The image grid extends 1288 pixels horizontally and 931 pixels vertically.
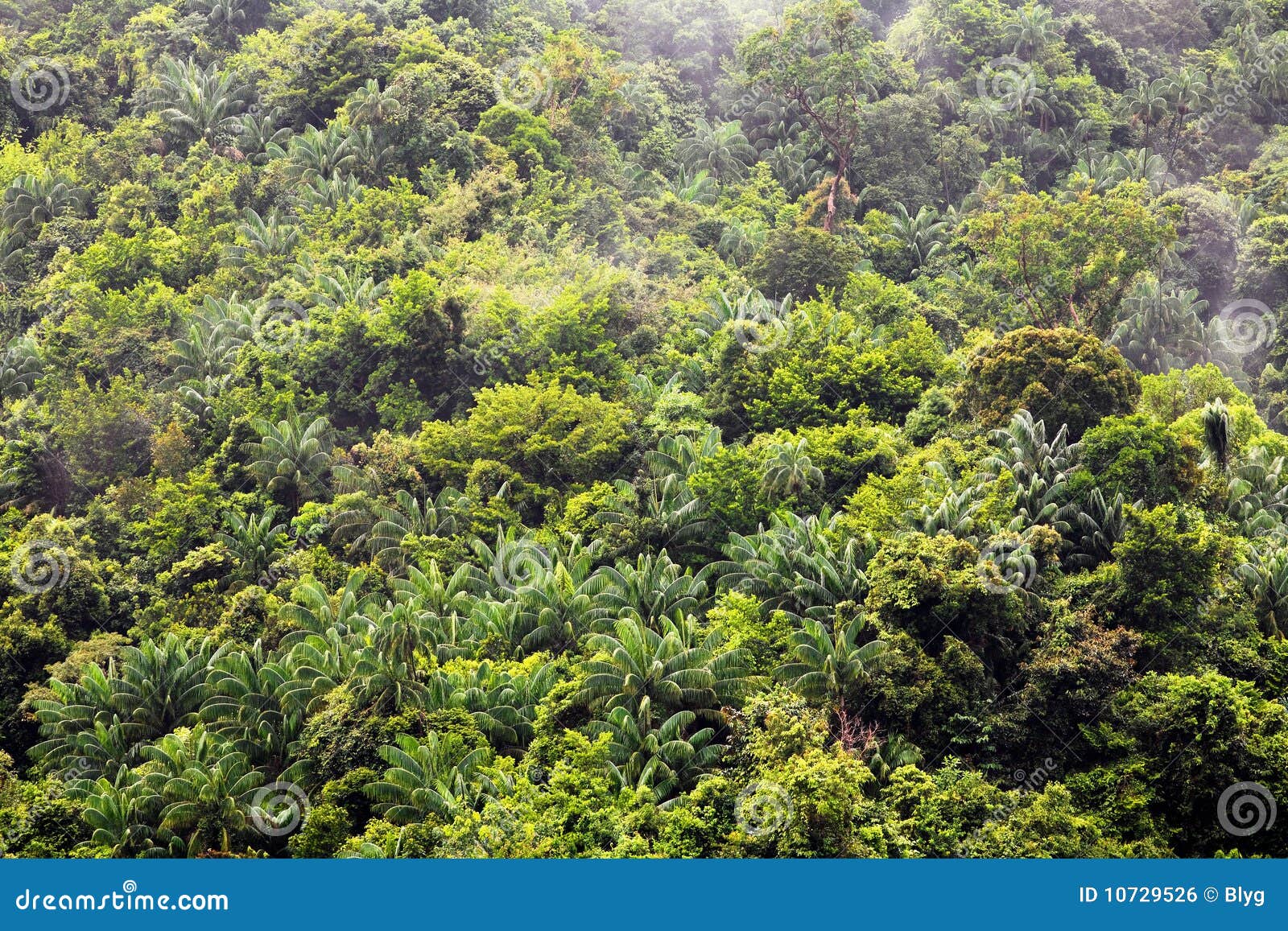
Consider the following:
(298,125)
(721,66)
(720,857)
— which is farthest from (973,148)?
(720,857)

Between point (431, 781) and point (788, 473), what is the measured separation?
11.5 m

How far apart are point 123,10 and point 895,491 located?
44.6 meters

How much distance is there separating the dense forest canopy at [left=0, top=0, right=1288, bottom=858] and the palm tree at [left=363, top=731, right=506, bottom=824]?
113 millimetres

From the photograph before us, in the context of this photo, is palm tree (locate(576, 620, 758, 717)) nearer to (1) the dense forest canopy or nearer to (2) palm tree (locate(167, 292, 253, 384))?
(1) the dense forest canopy

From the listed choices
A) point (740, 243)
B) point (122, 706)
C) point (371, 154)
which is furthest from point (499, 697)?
point (371, 154)

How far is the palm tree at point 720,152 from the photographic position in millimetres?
59406

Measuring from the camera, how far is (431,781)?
90.6ft

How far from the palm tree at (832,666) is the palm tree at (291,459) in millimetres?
14968

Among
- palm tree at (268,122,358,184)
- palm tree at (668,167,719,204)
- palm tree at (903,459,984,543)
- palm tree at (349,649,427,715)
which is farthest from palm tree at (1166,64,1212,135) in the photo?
palm tree at (349,649,427,715)

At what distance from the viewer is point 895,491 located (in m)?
33.2

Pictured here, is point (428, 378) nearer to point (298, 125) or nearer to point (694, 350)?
point (694, 350)

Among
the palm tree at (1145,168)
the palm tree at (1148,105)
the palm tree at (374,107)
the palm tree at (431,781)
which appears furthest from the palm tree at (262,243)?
the palm tree at (1148,105)

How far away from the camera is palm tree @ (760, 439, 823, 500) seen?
1369 inches

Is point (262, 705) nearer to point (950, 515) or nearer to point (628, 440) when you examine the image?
point (628, 440)
